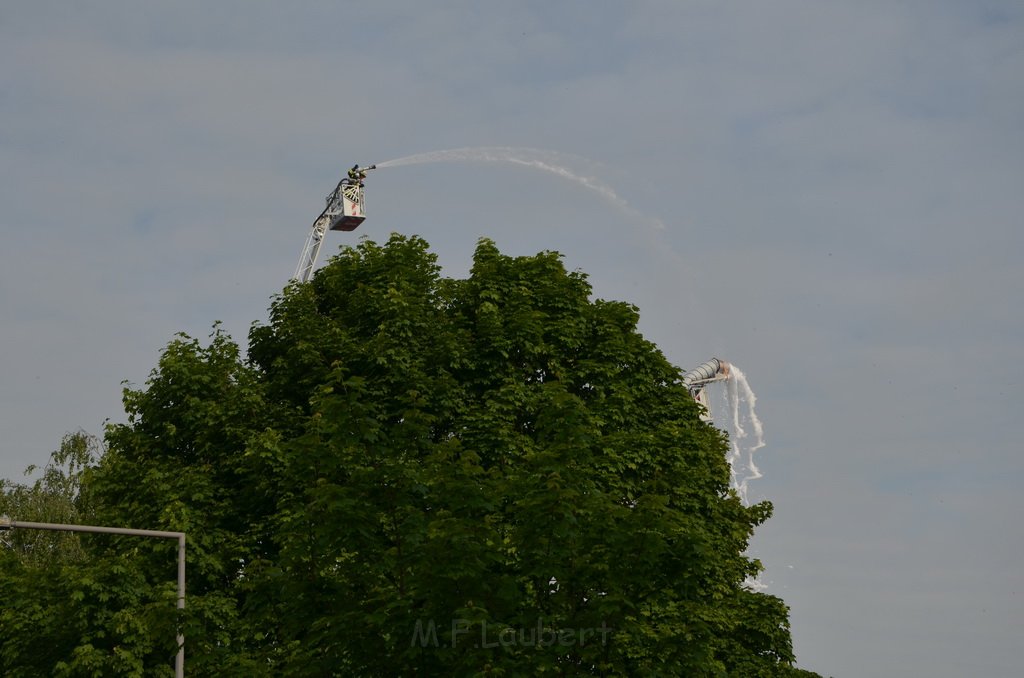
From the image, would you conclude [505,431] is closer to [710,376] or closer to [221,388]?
[221,388]

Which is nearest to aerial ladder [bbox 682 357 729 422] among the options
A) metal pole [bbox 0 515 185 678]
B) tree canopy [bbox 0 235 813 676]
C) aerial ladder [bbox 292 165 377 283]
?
aerial ladder [bbox 292 165 377 283]

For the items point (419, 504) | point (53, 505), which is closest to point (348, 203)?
point (53, 505)

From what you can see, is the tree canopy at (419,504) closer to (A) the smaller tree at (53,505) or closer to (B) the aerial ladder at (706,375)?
(A) the smaller tree at (53,505)

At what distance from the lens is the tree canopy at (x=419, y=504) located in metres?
20.4

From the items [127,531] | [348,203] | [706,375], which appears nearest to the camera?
[127,531]

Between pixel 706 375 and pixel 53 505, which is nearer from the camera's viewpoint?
pixel 53 505

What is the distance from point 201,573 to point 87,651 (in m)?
3.16

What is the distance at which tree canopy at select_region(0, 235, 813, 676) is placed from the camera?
67.0ft

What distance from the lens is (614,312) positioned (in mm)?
36969

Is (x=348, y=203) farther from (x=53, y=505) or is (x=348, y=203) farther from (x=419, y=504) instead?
(x=419, y=504)

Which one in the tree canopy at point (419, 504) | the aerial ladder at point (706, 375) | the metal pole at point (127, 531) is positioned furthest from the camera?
the aerial ladder at point (706, 375)

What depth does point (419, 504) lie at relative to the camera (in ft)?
72.4

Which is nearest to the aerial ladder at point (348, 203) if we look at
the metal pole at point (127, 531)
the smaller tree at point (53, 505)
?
the smaller tree at point (53, 505)

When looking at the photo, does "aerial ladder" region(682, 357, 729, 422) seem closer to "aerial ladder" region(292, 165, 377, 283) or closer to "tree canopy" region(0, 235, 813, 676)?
"aerial ladder" region(292, 165, 377, 283)
